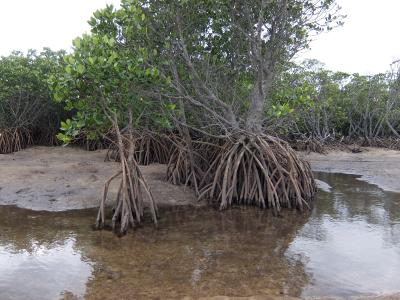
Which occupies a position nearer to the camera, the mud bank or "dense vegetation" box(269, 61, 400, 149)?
the mud bank

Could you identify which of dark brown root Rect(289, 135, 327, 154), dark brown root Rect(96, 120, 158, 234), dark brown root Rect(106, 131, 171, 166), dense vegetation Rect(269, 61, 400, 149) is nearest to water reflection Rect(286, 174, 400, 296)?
dark brown root Rect(96, 120, 158, 234)

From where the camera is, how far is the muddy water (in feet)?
15.7

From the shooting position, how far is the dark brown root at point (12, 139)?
53.0ft

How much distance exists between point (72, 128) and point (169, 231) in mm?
2406

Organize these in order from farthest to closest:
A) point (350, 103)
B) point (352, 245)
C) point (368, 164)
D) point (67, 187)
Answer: point (350, 103), point (368, 164), point (67, 187), point (352, 245)

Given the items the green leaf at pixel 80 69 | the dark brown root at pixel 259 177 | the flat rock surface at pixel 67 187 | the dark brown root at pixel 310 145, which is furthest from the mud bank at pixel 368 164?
the green leaf at pixel 80 69

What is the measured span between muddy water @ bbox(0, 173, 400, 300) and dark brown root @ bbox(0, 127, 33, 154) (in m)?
8.48

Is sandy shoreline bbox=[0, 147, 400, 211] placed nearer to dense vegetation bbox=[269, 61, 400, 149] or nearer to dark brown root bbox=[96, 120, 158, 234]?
dark brown root bbox=[96, 120, 158, 234]

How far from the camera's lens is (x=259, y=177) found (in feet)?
30.0

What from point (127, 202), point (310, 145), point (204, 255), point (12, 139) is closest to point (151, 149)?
point (12, 139)

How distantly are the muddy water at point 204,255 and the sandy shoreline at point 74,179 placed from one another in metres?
0.67

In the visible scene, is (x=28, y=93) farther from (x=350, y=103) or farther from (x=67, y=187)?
(x=350, y=103)

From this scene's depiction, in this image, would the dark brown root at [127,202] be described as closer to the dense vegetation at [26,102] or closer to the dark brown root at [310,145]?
Answer: the dense vegetation at [26,102]

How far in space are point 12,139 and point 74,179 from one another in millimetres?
7400
